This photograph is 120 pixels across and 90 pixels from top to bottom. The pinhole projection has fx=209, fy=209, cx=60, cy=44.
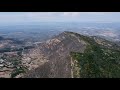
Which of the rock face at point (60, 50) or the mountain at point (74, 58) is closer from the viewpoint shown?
the mountain at point (74, 58)

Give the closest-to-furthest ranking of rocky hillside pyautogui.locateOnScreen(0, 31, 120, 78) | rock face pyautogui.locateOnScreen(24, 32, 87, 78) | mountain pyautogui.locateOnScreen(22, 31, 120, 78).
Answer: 1. rocky hillside pyautogui.locateOnScreen(0, 31, 120, 78)
2. mountain pyautogui.locateOnScreen(22, 31, 120, 78)
3. rock face pyautogui.locateOnScreen(24, 32, 87, 78)

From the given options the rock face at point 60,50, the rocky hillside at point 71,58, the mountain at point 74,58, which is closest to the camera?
the rocky hillside at point 71,58

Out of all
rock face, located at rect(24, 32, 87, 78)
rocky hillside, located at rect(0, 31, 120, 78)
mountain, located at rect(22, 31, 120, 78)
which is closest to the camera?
rocky hillside, located at rect(0, 31, 120, 78)

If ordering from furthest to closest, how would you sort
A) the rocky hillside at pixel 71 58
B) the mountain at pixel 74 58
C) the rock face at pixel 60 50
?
the rock face at pixel 60 50 → the mountain at pixel 74 58 → the rocky hillside at pixel 71 58

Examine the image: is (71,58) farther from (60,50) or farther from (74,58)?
(60,50)

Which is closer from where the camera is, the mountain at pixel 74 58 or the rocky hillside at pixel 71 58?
the rocky hillside at pixel 71 58

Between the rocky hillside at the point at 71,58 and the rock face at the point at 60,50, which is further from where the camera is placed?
the rock face at the point at 60,50
